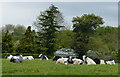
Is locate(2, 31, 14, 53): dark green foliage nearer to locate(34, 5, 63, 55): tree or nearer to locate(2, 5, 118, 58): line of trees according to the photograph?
locate(2, 5, 118, 58): line of trees

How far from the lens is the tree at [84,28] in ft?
133

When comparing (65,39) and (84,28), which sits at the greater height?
(84,28)

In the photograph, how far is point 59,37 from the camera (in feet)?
152

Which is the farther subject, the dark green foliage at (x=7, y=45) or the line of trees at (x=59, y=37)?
the line of trees at (x=59, y=37)

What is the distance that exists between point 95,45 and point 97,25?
4279mm

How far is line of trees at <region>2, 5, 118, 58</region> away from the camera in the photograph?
3988 cm

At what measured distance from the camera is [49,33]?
44438 mm

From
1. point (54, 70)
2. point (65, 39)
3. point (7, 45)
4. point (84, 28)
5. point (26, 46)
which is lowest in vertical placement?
point (54, 70)

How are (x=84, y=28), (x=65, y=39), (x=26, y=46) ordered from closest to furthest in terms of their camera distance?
1. (x=26, y=46)
2. (x=84, y=28)
3. (x=65, y=39)

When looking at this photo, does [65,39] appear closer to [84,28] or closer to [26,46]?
[84,28]

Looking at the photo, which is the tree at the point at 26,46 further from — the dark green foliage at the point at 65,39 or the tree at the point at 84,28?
the tree at the point at 84,28

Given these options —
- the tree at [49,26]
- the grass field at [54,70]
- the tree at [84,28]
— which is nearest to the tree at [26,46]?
the tree at [49,26]

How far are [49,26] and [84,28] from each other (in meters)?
6.67

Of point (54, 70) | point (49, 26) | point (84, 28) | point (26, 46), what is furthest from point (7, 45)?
point (54, 70)
